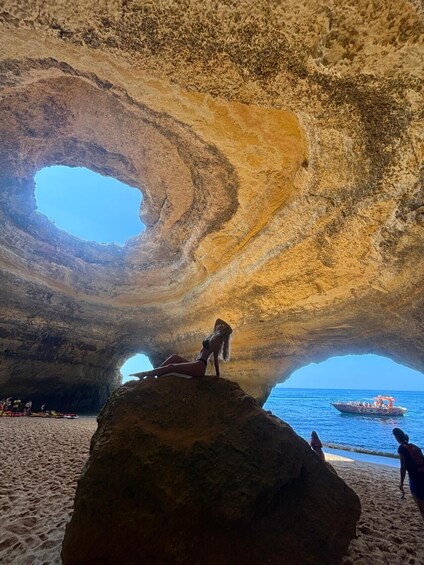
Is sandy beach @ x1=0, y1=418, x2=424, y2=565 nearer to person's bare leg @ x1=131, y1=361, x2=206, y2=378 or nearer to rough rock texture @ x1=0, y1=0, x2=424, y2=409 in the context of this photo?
person's bare leg @ x1=131, y1=361, x2=206, y2=378

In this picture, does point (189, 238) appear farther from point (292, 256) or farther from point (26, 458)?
point (26, 458)

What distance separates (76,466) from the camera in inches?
194

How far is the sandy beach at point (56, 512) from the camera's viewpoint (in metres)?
2.57

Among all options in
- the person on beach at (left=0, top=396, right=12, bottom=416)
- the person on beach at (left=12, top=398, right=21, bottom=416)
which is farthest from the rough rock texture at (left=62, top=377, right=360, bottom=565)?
the person on beach at (left=12, top=398, right=21, bottom=416)

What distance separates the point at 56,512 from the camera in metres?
3.13

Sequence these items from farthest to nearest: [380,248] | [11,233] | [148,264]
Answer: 1. [148,264]
2. [11,233]
3. [380,248]

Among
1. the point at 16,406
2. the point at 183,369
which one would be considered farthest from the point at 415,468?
the point at 16,406

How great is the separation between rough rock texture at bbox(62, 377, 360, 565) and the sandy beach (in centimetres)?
47

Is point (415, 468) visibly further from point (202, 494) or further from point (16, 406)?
point (16, 406)

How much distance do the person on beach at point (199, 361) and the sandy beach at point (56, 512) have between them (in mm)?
1664

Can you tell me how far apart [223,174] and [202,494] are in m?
5.01

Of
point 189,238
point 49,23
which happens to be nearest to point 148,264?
point 189,238

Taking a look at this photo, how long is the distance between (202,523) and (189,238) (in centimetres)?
643

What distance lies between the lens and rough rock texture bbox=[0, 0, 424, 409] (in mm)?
2668
